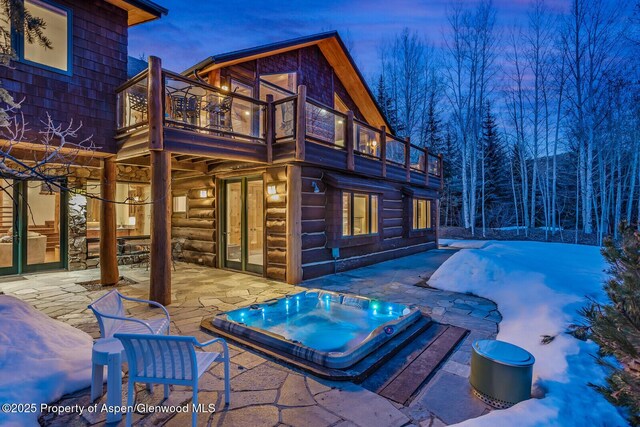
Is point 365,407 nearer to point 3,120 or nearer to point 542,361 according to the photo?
point 542,361

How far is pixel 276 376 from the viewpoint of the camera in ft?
10.7

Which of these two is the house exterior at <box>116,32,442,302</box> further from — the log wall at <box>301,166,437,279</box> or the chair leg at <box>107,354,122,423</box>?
the chair leg at <box>107,354,122,423</box>

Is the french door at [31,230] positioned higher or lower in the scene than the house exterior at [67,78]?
lower

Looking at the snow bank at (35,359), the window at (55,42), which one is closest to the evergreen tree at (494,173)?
the window at (55,42)

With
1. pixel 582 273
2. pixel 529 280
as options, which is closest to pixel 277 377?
pixel 529 280

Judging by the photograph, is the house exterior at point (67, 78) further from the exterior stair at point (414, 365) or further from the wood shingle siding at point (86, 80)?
the exterior stair at point (414, 365)

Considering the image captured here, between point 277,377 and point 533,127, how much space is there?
20367mm

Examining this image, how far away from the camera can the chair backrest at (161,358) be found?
230 cm

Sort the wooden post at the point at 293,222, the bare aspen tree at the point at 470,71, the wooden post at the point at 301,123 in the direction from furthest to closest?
1. the bare aspen tree at the point at 470,71
2. the wooden post at the point at 293,222
3. the wooden post at the point at 301,123

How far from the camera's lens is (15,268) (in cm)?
786

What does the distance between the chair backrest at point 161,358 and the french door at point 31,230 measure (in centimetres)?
722

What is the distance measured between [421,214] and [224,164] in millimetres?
8519

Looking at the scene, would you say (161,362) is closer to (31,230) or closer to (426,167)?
(31,230)

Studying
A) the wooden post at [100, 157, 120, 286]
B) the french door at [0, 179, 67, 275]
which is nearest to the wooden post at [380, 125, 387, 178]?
the wooden post at [100, 157, 120, 286]
